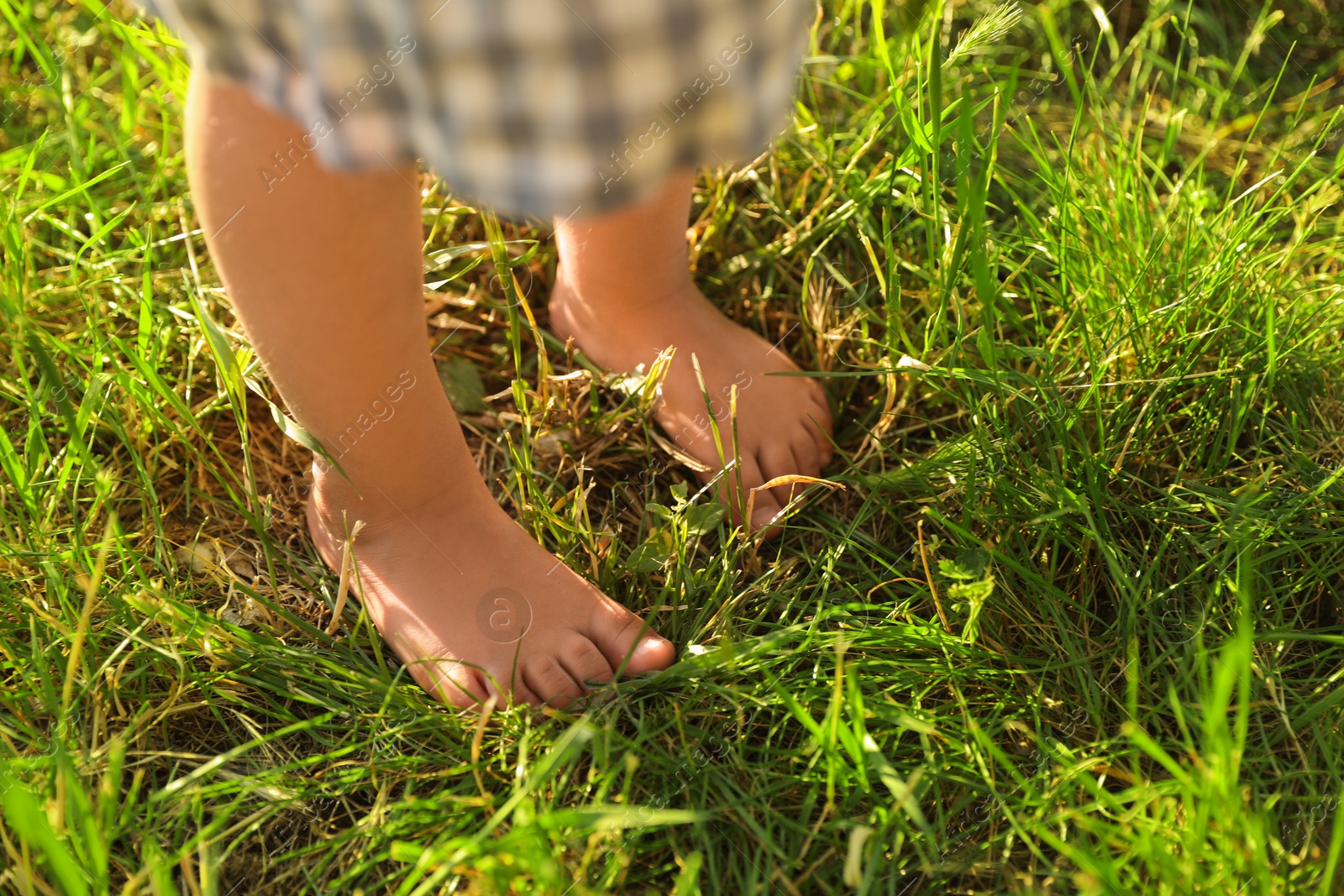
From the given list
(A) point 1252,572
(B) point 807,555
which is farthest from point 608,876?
(A) point 1252,572

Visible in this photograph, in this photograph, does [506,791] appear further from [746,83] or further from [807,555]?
[746,83]

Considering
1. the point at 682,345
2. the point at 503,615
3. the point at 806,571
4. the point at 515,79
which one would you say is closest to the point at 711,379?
the point at 682,345

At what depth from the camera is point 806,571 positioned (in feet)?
3.60

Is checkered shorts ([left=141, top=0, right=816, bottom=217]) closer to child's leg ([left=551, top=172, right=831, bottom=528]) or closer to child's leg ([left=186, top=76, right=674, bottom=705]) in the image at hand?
child's leg ([left=186, top=76, right=674, bottom=705])

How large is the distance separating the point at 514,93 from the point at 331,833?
2.19 ft

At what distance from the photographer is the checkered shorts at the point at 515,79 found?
1.95ft

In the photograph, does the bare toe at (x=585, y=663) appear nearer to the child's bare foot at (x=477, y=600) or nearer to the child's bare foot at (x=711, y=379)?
the child's bare foot at (x=477, y=600)

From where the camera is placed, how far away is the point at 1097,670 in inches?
38.4

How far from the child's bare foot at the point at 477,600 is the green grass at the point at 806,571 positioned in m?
0.05

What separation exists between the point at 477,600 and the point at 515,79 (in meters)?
0.57

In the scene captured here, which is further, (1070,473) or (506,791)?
(1070,473)

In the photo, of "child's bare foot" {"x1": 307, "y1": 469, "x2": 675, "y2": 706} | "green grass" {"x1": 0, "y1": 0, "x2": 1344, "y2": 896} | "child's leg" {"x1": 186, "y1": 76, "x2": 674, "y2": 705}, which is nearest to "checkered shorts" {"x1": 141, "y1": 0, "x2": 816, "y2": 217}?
"child's leg" {"x1": 186, "y1": 76, "x2": 674, "y2": 705}

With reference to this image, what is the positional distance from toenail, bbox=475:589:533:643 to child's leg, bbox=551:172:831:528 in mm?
262

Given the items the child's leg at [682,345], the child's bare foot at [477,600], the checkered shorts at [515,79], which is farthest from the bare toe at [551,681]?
the checkered shorts at [515,79]
